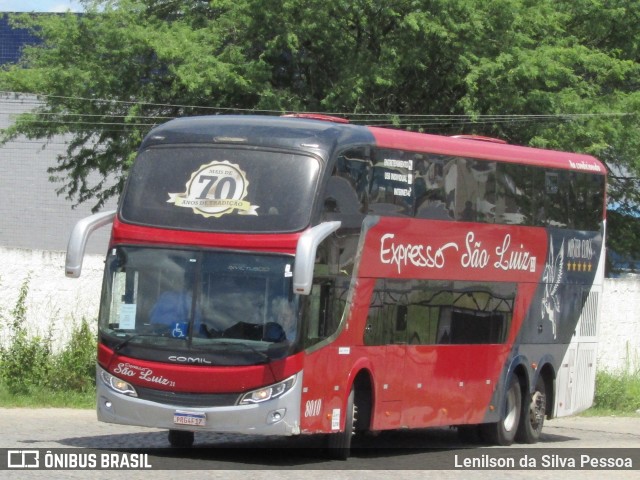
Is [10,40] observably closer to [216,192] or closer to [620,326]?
[620,326]

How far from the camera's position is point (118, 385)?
13320mm

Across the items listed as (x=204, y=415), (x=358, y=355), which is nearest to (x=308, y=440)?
(x=358, y=355)

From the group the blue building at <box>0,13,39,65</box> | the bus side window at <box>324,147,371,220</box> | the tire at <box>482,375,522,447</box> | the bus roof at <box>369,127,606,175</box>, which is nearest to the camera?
the bus side window at <box>324,147,371,220</box>

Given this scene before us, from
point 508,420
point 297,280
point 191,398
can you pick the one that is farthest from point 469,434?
point 297,280

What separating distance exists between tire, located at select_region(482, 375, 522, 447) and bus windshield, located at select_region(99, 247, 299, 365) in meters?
5.84

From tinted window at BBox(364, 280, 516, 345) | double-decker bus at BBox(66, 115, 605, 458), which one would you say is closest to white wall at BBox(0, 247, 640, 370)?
double-decker bus at BBox(66, 115, 605, 458)

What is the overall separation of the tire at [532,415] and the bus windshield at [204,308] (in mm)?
6700

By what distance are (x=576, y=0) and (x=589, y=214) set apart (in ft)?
40.1

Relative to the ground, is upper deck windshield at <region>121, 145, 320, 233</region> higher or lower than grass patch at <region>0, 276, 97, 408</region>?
higher

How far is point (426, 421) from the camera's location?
628 inches

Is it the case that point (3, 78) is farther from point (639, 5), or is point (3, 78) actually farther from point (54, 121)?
point (639, 5)

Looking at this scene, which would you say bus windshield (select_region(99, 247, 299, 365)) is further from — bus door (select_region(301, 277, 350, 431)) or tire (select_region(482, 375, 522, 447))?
tire (select_region(482, 375, 522, 447))

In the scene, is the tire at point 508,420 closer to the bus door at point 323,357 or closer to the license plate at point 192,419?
the bus door at point 323,357

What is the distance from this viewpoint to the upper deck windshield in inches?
521
